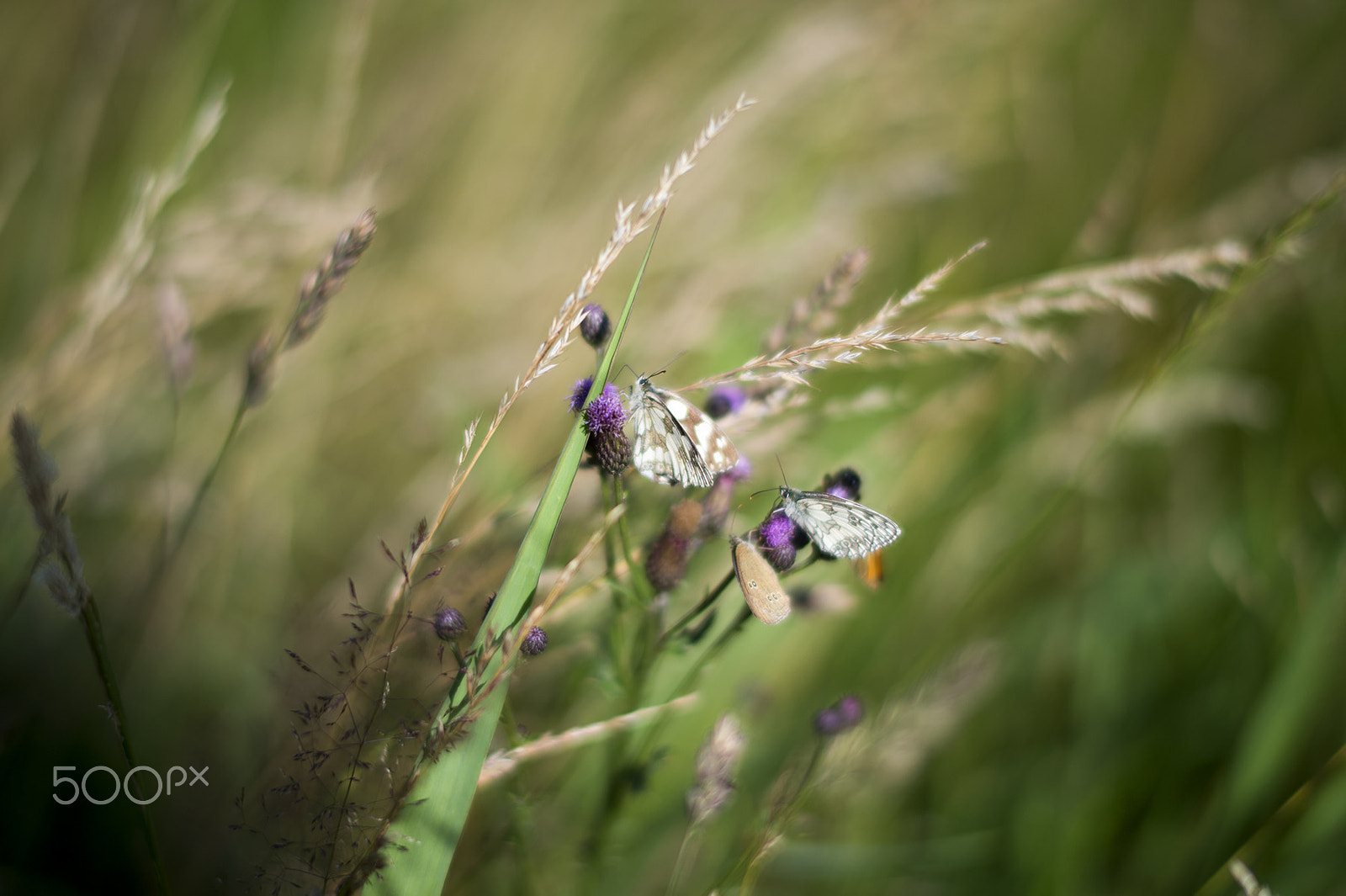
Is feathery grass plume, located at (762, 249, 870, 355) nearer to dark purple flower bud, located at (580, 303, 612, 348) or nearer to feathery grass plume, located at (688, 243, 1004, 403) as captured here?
feathery grass plume, located at (688, 243, 1004, 403)

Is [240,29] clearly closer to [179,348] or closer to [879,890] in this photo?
[179,348]

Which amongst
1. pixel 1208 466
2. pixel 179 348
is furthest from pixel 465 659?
pixel 1208 466

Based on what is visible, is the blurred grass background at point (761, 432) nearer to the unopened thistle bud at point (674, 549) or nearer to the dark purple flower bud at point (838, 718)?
the dark purple flower bud at point (838, 718)

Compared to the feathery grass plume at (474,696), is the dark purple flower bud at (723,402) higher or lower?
lower

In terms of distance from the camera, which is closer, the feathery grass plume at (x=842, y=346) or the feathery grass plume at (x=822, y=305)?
the feathery grass plume at (x=842, y=346)

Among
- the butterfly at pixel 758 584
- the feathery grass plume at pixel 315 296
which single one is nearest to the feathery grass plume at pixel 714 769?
the butterfly at pixel 758 584

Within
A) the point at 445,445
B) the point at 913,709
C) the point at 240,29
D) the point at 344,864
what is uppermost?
the point at 240,29
